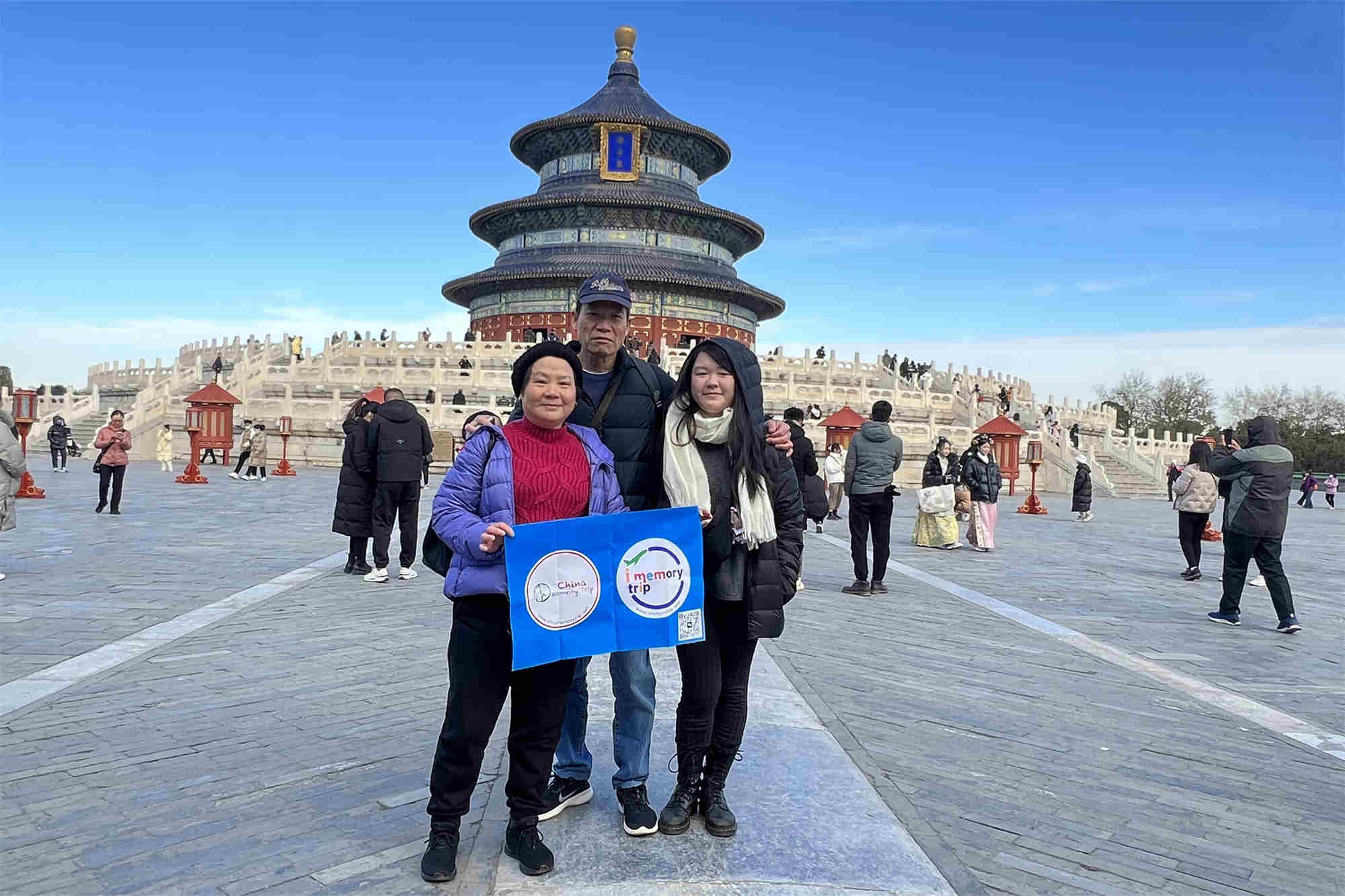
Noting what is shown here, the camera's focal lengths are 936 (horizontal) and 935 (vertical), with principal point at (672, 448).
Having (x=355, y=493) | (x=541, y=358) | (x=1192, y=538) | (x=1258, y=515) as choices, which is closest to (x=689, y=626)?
(x=541, y=358)

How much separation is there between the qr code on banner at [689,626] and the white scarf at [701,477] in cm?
32

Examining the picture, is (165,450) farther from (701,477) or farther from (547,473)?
(701,477)

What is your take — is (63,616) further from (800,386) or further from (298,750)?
(800,386)

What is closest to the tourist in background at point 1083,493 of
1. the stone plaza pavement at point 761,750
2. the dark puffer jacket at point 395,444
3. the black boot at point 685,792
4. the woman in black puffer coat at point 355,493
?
the stone plaza pavement at point 761,750

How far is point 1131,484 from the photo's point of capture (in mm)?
31125

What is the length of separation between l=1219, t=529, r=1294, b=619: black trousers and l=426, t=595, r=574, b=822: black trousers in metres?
7.01

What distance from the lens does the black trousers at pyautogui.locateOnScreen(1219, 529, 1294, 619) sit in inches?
305

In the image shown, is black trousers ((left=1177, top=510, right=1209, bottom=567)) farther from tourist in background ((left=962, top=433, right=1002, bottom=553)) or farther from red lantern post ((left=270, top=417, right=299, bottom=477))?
red lantern post ((left=270, top=417, right=299, bottom=477))

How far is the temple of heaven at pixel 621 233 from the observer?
41.3 metres

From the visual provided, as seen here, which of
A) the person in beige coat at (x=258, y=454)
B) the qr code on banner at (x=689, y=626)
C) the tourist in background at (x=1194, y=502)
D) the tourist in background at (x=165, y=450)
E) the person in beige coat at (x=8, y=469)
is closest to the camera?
the qr code on banner at (x=689, y=626)

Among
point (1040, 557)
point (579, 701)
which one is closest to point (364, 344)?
point (1040, 557)

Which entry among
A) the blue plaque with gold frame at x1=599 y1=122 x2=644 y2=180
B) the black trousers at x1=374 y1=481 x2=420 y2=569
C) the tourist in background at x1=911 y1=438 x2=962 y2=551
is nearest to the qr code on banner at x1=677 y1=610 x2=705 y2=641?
the black trousers at x1=374 y1=481 x2=420 y2=569

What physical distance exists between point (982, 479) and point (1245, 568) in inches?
186

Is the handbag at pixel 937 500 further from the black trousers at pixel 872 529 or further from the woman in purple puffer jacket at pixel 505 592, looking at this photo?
the woman in purple puffer jacket at pixel 505 592
